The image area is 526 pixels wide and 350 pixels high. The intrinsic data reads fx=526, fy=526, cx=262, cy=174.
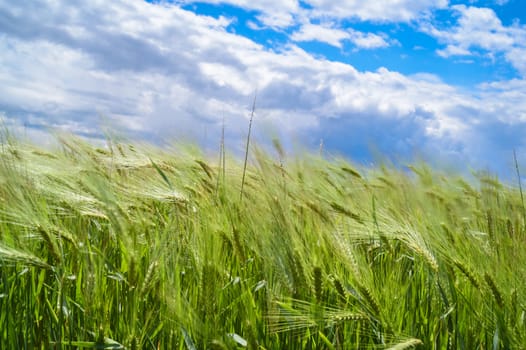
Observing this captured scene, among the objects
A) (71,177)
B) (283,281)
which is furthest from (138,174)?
(283,281)

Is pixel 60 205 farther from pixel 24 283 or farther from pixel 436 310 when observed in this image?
pixel 436 310

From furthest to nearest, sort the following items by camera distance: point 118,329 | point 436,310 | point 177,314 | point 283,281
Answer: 1. point 436,310
2. point 118,329
3. point 283,281
4. point 177,314

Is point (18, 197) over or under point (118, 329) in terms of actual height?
over

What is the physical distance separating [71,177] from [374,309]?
48.0 inches

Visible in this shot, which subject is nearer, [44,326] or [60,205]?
[44,326]

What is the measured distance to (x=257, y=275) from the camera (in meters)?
1.77

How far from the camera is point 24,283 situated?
167cm

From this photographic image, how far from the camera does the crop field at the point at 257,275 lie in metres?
1.30

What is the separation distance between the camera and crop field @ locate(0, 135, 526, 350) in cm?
130

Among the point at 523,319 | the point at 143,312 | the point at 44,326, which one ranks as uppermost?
the point at 523,319

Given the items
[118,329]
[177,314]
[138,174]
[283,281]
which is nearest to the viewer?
[177,314]

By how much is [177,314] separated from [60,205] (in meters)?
0.87

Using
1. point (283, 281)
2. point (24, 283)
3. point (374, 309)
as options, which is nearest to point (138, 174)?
point (24, 283)

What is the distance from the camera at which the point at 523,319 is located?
4.63 ft
